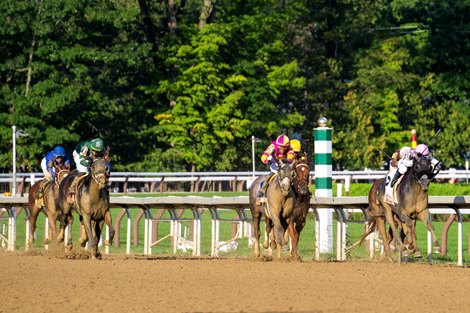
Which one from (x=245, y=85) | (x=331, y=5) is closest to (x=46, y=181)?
(x=245, y=85)

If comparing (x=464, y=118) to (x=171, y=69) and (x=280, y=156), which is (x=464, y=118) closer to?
(x=171, y=69)

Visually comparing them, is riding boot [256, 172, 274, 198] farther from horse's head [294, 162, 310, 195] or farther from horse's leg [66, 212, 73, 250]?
horse's leg [66, 212, 73, 250]

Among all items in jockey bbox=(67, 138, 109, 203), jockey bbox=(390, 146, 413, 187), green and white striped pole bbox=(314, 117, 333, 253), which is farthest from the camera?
green and white striped pole bbox=(314, 117, 333, 253)

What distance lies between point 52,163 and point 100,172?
2.86 meters

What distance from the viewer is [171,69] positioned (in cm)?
4678

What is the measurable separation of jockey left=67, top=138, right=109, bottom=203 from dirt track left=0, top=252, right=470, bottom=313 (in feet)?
4.14

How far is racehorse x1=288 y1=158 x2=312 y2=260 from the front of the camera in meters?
16.9

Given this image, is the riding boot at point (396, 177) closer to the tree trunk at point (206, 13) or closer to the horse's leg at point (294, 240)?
the horse's leg at point (294, 240)

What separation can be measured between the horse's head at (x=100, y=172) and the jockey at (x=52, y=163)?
244cm

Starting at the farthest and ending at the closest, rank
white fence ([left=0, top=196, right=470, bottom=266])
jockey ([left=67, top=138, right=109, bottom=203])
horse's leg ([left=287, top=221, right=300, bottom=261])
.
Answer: jockey ([left=67, top=138, right=109, bottom=203]), horse's leg ([left=287, top=221, right=300, bottom=261]), white fence ([left=0, top=196, right=470, bottom=266])

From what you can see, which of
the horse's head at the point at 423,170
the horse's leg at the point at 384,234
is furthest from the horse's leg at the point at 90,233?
the horse's head at the point at 423,170

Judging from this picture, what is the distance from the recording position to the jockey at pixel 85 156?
1738cm

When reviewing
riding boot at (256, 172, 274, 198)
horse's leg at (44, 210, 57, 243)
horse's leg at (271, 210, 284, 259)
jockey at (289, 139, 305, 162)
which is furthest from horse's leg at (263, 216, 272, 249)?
horse's leg at (44, 210, 57, 243)

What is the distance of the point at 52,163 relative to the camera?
65.3 feet
